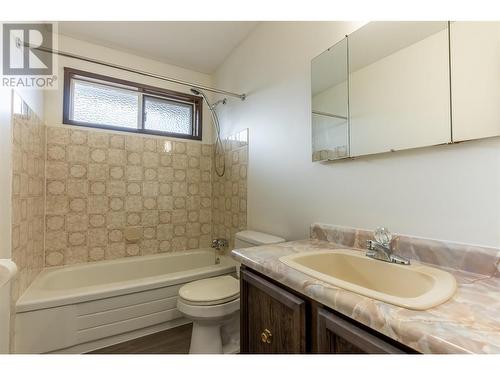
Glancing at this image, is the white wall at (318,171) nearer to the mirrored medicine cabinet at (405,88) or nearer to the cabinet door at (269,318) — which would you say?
the mirrored medicine cabinet at (405,88)

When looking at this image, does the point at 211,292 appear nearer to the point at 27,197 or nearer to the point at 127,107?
the point at 27,197

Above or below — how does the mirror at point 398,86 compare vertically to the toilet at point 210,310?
above

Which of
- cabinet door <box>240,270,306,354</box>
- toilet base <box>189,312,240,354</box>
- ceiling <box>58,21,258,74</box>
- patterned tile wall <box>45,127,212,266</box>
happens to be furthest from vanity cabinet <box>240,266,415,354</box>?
ceiling <box>58,21,258,74</box>

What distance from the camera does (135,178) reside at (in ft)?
7.76

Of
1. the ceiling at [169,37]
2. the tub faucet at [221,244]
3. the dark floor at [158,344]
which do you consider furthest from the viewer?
the tub faucet at [221,244]

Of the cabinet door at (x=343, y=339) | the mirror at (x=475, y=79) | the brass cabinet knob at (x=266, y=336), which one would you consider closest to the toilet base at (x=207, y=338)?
the brass cabinet knob at (x=266, y=336)

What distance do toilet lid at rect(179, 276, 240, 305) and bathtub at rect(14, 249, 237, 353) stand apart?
285 millimetres

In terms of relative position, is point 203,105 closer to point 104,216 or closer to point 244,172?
point 244,172

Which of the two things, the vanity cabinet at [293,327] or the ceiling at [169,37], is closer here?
the vanity cabinet at [293,327]

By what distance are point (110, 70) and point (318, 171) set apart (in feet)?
7.35

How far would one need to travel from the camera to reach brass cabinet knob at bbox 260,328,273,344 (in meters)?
0.89

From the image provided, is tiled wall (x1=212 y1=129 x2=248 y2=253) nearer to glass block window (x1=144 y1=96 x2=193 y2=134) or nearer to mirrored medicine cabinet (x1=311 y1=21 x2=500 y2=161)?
glass block window (x1=144 y1=96 x2=193 y2=134)

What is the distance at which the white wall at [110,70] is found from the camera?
→ 207 centimetres
